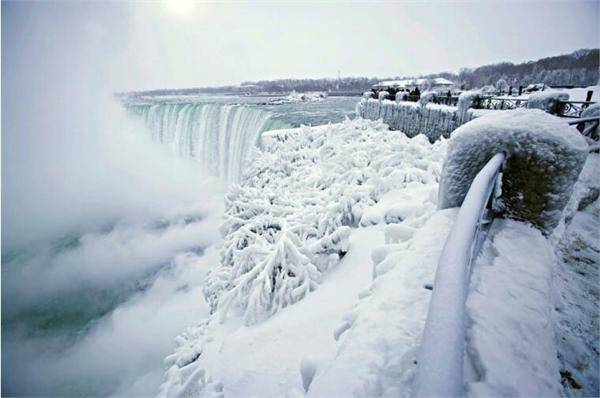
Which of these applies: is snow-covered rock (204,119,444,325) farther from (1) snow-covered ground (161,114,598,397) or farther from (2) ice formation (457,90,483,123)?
(2) ice formation (457,90,483,123)

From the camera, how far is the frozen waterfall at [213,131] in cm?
2202

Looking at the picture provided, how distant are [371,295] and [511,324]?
820 mm

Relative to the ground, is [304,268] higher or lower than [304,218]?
lower

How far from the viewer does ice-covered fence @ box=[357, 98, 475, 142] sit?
485 inches

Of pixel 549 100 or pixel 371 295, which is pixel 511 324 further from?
pixel 549 100

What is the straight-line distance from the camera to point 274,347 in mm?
4227

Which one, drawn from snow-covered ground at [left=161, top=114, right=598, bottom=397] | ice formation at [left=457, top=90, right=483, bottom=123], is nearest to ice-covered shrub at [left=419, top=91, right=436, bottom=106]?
ice formation at [left=457, top=90, right=483, bottom=123]

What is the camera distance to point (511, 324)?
143 cm

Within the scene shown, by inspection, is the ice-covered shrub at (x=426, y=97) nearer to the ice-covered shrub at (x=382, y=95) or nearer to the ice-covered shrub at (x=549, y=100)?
the ice-covered shrub at (x=382, y=95)

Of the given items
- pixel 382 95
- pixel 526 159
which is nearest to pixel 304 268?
pixel 526 159

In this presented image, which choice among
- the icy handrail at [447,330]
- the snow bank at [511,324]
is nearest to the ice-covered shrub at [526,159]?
the snow bank at [511,324]

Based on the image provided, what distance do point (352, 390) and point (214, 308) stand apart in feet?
20.9

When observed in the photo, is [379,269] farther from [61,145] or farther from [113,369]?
[61,145]

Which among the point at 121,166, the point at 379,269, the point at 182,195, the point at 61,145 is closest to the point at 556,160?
the point at 379,269
